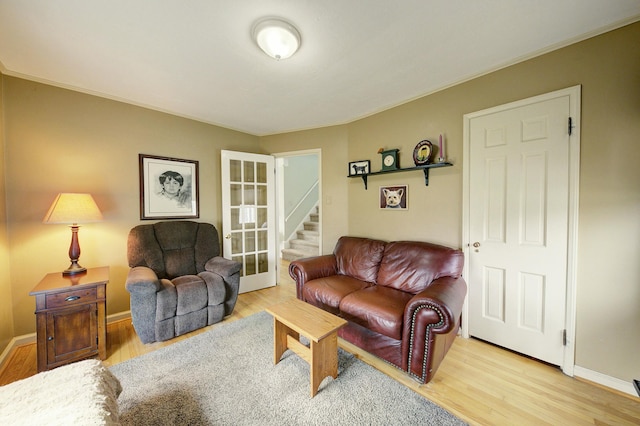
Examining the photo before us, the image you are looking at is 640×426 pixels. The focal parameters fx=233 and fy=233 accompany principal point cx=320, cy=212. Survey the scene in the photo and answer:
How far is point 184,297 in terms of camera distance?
7.38ft

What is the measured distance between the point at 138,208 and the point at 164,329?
1.42 m

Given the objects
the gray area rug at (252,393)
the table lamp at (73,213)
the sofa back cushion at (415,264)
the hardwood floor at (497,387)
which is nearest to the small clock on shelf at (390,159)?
the sofa back cushion at (415,264)

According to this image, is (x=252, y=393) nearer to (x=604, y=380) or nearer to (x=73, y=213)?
(x=73, y=213)

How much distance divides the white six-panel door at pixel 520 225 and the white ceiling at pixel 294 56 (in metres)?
0.52

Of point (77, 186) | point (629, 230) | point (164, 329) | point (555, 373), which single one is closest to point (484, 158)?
point (629, 230)

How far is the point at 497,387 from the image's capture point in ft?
5.42

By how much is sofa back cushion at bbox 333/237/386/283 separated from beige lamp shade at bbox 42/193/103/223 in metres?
2.46

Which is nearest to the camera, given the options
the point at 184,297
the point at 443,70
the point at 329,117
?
the point at 443,70

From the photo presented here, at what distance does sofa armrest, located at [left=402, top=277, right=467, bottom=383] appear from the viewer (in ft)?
5.13

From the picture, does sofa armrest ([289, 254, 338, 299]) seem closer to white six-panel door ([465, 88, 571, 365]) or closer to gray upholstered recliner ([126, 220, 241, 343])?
gray upholstered recliner ([126, 220, 241, 343])

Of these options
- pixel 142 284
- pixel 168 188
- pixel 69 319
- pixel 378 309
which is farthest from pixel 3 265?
pixel 378 309

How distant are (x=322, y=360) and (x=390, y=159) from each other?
85.3 inches

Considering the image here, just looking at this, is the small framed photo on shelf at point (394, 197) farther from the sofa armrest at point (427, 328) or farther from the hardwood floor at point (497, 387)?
the hardwood floor at point (497, 387)

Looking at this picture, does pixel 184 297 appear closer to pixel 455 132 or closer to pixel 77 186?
pixel 77 186
